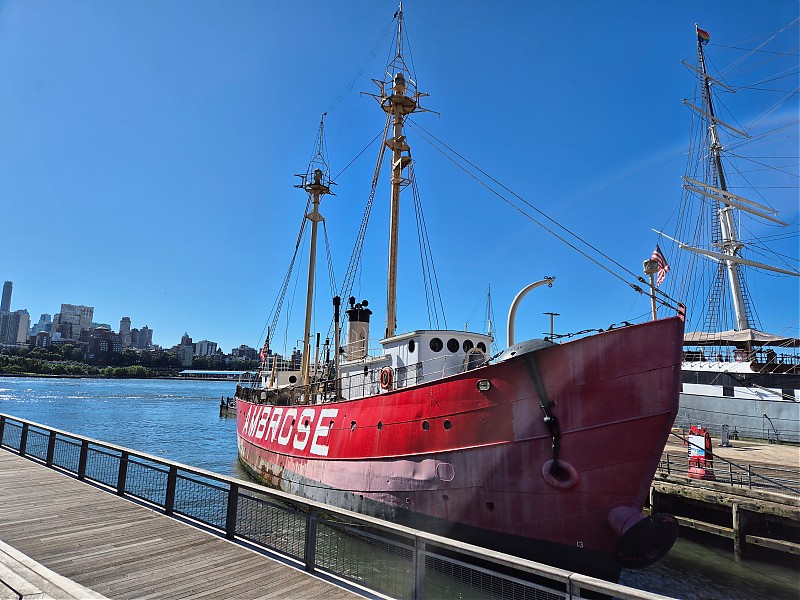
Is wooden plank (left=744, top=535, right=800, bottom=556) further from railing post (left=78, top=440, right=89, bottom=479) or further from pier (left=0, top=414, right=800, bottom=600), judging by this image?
railing post (left=78, top=440, right=89, bottom=479)

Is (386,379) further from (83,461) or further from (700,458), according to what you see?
(700,458)

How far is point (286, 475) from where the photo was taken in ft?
60.0

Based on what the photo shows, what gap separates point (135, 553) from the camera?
6910mm

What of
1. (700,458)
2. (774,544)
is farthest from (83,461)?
(700,458)

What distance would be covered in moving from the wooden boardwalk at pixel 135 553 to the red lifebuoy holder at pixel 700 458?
14.1 m

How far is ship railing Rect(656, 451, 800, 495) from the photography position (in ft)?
47.3

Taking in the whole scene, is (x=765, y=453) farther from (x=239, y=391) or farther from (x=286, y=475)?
(x=239, y=391)

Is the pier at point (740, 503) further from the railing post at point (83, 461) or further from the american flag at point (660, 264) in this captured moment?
the railing post at point (83, 461)

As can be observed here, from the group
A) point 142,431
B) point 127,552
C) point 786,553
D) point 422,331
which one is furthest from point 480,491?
point 142,431

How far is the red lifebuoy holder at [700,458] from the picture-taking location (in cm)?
1598

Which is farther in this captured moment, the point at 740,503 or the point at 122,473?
the point at 740,503

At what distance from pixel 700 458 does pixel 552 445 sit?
406 inches

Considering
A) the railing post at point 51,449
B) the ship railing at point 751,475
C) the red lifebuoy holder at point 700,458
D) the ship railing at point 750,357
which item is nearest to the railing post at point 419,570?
the railing post at point 51,449

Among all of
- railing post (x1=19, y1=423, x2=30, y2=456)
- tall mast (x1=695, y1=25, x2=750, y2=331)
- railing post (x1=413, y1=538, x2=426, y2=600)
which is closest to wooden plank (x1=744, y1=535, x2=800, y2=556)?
railing post (x1=413, y1=538, x2=426, y2=600)
